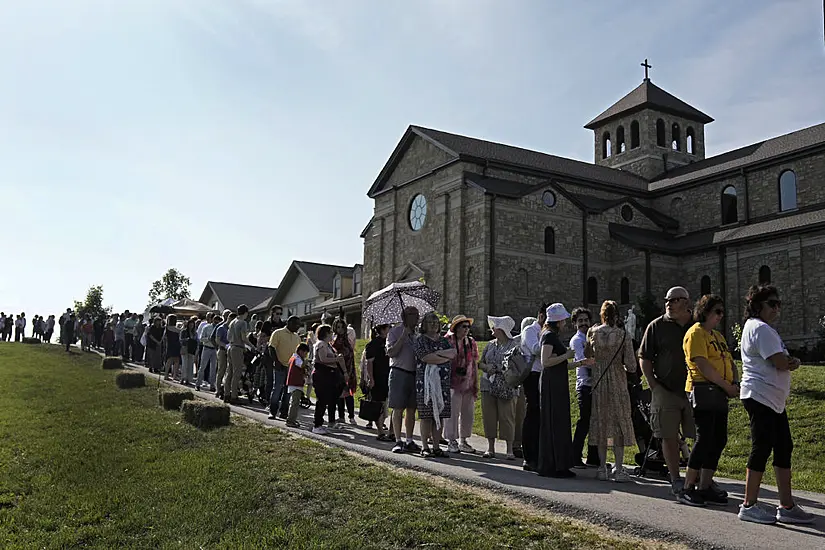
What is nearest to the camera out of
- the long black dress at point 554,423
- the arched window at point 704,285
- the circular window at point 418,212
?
the long black dress at point 554,423

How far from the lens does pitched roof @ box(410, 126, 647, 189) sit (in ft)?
128

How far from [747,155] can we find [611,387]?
3636cm

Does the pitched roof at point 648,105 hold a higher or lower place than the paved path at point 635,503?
higher

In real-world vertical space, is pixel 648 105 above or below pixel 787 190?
above

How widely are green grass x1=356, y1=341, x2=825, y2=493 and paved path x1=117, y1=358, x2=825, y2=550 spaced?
1174mm

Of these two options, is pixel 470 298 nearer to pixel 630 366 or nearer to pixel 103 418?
pixel 103 418

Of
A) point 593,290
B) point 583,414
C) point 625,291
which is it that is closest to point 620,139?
point 625,291

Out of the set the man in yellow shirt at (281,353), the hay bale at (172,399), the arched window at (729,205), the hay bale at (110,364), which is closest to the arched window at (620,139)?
the arched window at (729,205)

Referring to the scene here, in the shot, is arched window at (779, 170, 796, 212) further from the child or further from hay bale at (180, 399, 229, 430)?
hay bale at (180, 399, 229, 430)

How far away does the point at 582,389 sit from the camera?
9.20 meters

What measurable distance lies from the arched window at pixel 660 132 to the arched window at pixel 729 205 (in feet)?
28.5

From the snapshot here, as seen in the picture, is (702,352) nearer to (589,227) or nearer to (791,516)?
(791,516)

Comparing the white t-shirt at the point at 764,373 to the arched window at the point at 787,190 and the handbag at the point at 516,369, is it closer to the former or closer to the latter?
the handbag at the point at 516,369

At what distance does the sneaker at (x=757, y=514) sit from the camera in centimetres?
638
